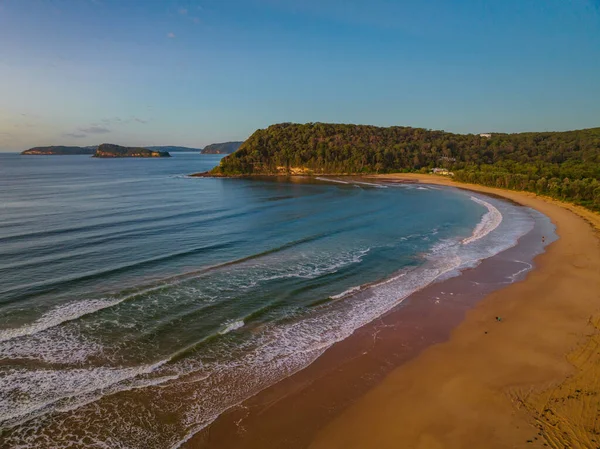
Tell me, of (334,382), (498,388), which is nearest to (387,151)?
(498,388)

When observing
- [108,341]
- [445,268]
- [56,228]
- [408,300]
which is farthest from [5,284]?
[445,268]

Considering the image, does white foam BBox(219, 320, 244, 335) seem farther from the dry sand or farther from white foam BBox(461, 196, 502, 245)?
white foam BBox(461, 196, 502, 245)

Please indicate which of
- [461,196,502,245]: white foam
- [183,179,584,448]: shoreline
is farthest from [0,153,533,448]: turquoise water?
[183,179,584,448]: shoreline

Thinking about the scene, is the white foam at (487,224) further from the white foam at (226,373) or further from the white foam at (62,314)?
the white foam at (62,314)

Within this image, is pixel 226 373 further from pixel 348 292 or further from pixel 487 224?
pixel 487 224

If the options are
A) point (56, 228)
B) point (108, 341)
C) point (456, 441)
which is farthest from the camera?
point (56, 228)

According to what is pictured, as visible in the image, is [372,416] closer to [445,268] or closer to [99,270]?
[445,268]
